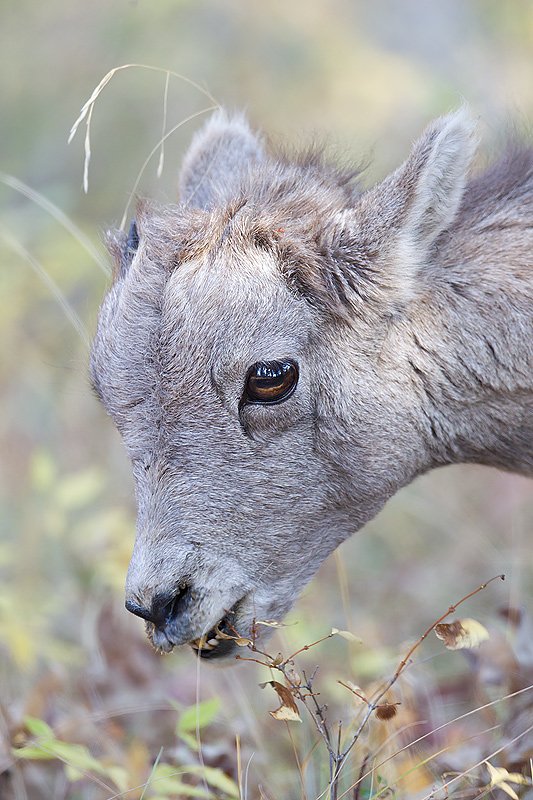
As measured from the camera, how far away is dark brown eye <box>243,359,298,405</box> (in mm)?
4148

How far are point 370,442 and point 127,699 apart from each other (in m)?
2.64

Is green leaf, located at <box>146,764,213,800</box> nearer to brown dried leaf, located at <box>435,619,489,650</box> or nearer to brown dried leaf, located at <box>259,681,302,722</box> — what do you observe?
brown dried leaf, located at <box>259,681,302,722</box>

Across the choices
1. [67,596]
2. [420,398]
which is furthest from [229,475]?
[67,596]

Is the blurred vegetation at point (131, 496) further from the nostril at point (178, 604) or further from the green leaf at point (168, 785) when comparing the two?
the nostril at point (178, 604)

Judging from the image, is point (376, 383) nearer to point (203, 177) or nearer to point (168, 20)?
point (203, 177)

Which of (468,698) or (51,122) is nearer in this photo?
(468,698)

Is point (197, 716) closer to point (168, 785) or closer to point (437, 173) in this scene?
point (168, 785)

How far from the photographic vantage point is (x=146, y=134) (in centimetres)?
1336

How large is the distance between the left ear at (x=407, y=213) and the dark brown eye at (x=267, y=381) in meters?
0.51

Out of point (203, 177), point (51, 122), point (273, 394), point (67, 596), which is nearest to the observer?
point (273, 394)

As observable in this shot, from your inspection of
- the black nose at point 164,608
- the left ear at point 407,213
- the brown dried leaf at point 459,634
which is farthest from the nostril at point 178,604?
the left ear at point 407,213

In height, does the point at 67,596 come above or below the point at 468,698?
above

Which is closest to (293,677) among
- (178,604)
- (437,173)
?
(178,604)

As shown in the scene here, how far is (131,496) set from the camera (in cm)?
892
